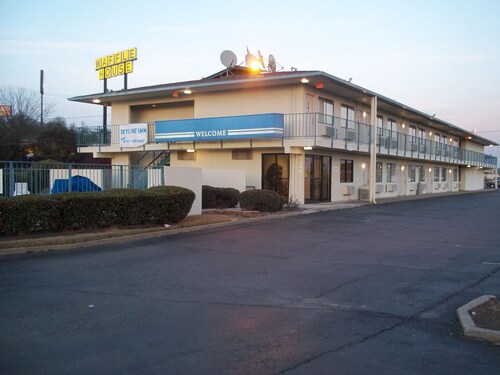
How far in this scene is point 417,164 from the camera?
43.1 meters

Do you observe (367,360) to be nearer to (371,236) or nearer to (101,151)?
(371,236)

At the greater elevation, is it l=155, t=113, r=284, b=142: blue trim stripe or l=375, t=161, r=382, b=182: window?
l=155, t=113, r=284, b=142: blue trim stripe

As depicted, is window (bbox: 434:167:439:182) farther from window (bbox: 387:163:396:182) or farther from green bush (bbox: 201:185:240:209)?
green bush (bbox: 201:185:240:209)

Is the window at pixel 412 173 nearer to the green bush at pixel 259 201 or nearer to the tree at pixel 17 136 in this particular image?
the green bush at pixel 259 201

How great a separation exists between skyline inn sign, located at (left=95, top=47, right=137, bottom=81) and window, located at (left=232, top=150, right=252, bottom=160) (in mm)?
18904

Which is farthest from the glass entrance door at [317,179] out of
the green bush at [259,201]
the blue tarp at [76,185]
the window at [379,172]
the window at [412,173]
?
the window at [412,173]

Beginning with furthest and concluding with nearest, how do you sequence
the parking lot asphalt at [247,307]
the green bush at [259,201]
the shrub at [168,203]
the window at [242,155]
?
the window at [242,155] → the green bush at [259,201] → the shrub at [168,203] → the parking lot asphalt at [247,307]

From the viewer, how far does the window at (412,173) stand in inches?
1623

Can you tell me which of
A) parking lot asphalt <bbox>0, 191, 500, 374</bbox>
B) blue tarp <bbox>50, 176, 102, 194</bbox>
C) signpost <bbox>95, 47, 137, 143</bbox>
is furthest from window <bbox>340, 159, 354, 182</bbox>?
signpost <bbox>95, 47, 137, 143</bbox>

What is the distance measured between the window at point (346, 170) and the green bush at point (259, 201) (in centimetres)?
977

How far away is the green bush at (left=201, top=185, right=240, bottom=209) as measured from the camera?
22.8 meters

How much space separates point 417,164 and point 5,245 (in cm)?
3731

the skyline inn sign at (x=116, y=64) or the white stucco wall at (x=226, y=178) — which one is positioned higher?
the skyline inn sign at (x=116, y=64)

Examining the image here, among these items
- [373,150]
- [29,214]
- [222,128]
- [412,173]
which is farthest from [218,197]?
[412,173]
